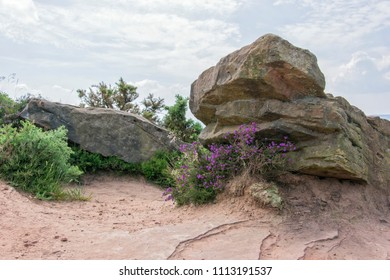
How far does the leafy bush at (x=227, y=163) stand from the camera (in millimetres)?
5879

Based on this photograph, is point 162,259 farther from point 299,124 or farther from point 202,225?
point 299,124

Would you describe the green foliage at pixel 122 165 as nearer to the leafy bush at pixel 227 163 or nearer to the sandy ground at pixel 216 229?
the sandy ground at pixel 216 229

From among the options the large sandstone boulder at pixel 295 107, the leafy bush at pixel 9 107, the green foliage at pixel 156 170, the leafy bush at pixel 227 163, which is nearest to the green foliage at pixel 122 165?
the green foliage at pixel 156 170

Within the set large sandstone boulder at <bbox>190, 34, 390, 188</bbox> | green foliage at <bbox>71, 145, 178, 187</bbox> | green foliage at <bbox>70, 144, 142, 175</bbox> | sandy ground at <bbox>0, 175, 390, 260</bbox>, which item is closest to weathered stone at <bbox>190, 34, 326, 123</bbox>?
large sandstone boulder at <bbox>190, 34, 390, 188</bbox>

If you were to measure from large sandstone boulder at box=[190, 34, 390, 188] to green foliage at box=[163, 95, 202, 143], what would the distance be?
7905mm

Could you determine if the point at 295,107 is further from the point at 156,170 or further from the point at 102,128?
the point at 102,128

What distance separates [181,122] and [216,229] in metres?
9.86

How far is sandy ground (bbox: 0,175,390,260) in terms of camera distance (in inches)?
171

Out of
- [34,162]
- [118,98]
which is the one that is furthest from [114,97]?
[34,162]

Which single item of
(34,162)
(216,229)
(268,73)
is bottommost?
(216,229)

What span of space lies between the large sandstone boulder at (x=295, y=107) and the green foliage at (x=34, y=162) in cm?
356

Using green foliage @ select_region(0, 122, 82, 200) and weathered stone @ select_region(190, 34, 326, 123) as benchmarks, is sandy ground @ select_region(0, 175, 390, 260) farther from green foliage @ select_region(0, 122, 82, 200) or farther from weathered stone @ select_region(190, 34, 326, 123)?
weathered stone @ select_region(190, 34, 326, 123)

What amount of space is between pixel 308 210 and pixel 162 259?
7.92 ft

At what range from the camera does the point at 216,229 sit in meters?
4.86
